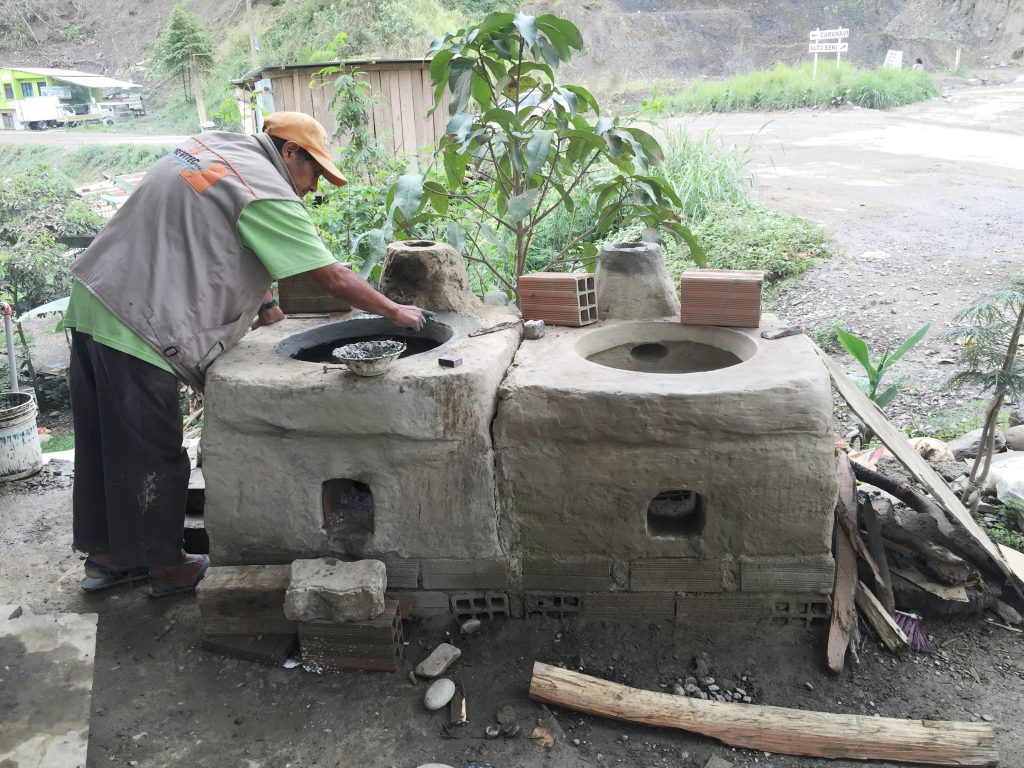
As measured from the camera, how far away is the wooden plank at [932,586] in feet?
9.28

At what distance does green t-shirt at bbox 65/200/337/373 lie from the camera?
109 inches

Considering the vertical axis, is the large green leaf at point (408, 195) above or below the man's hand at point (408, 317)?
above

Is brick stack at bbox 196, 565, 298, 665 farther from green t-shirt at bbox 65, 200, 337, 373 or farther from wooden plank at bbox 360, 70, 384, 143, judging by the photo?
wooden plank at bbox 360, 70, 384, 143

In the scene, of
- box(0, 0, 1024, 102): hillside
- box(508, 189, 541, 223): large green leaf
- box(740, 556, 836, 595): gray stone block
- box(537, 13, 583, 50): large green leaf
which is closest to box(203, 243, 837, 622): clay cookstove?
box(740, 556, 836, 595): gray stone block

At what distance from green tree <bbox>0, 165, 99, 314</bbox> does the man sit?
4071 millimetres

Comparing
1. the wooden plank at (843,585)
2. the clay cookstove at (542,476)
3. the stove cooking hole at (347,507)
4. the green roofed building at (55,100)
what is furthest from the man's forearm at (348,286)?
the green roofed building at (55,100)

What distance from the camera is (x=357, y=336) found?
3.39m

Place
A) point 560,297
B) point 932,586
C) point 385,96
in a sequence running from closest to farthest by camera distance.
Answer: point 932,586
point 560,297
point 385,96

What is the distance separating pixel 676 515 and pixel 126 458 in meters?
2.02

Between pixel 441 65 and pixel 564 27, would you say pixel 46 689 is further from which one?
pixel 564 27

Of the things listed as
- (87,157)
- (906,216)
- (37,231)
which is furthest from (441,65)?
(87,157)

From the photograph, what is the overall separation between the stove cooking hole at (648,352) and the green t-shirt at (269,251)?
1301 millimetres

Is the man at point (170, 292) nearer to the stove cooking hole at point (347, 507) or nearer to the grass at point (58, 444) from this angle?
the stove cooking hole at point (347, 507)

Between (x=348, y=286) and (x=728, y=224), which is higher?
(x=348, y=286)
